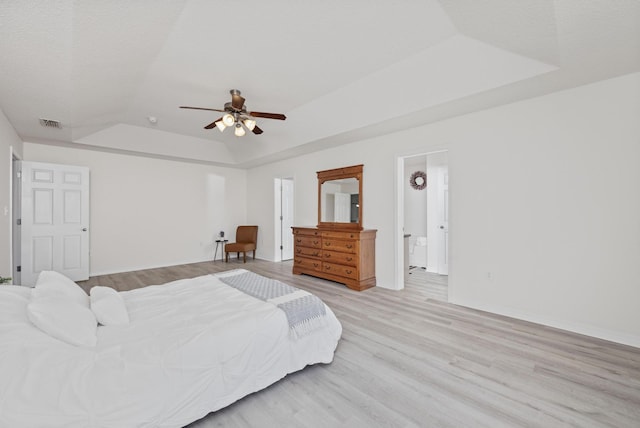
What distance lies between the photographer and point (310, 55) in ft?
9.36

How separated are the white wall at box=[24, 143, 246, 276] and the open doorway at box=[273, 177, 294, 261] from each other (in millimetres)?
1388

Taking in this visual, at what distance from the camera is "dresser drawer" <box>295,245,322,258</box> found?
488 centimetres

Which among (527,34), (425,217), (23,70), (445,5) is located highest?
(445,5)

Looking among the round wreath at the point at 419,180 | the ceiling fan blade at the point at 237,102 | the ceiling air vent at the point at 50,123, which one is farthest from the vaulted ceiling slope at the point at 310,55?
A: the round wreath at the point at 419,180

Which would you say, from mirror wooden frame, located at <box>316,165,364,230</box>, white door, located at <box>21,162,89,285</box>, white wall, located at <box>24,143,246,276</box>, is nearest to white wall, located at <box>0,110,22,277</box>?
white door, located at <box>21,162,89,285</box>

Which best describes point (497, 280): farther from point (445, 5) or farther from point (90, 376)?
point (90, 376)

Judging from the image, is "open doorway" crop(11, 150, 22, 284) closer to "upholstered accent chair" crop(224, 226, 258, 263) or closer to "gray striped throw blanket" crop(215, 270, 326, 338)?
"upholstered accent chair" crop(224, 226, 258, 263)

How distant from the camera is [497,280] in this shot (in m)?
3.29

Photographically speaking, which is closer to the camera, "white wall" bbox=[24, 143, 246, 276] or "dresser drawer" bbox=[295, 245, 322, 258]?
"dresser drawer" bbox=[295, 245, 322, 258]

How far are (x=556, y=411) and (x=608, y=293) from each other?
170 centimetres

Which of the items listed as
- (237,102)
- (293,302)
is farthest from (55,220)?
(293,302)

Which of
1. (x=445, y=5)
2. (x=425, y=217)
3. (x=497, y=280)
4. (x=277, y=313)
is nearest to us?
(x=277, y=313)

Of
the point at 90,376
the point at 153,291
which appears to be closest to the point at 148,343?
the point at 90,376

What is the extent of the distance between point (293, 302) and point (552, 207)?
9.65ft
